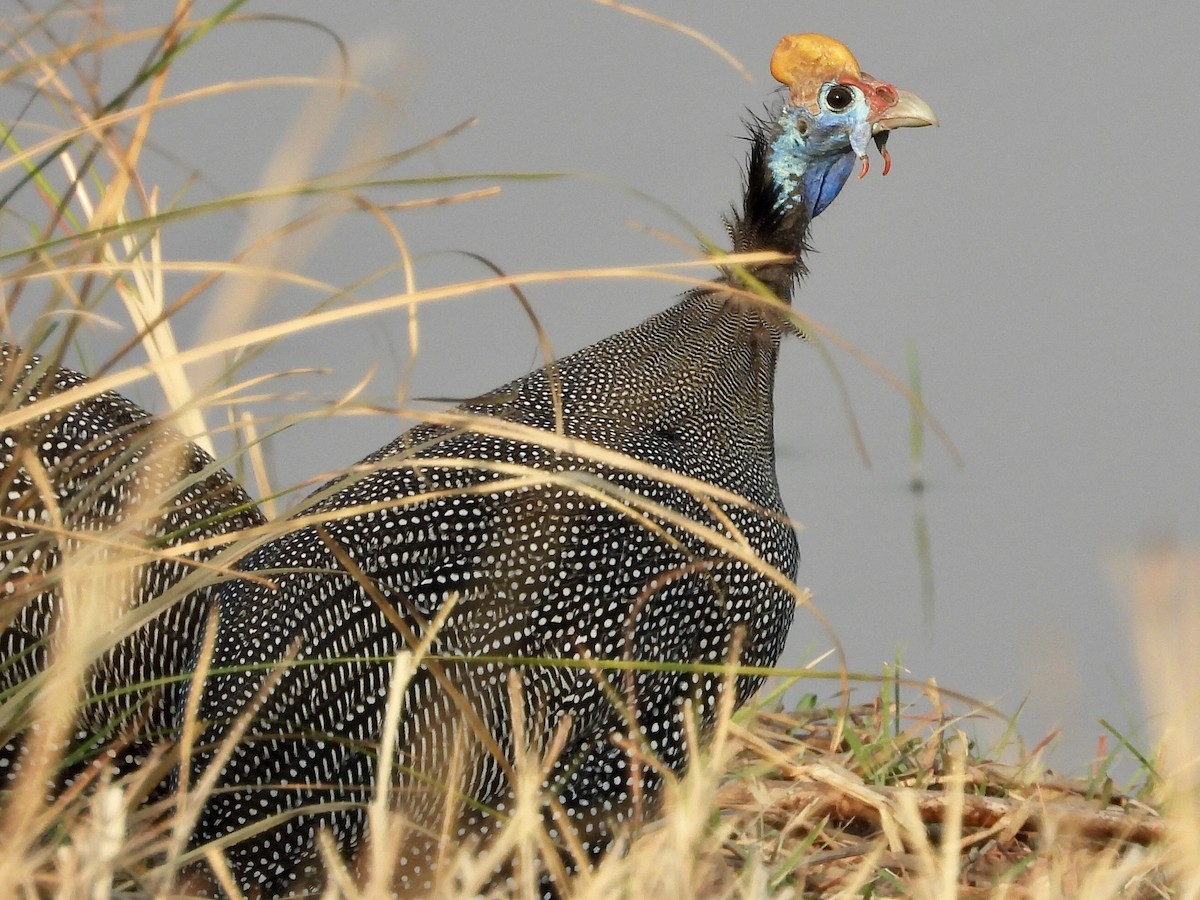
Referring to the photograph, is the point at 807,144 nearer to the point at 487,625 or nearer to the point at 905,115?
the point at 905,115

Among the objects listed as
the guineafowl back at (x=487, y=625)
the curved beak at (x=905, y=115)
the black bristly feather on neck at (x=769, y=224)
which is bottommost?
the guineafowl back at (x=487, y=625)

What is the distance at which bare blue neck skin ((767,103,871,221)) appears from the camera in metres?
3.89

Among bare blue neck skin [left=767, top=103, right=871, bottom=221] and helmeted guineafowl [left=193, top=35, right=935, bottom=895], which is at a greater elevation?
bare blue neck skin [left=767, top=103, right=871, bottom=221]

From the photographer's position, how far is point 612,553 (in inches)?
112

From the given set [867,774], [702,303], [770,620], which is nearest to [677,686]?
[770,620]

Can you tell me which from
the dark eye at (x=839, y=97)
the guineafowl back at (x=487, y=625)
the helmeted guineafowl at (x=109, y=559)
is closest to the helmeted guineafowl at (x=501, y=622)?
the guineafowl back at (x=487, y=625)

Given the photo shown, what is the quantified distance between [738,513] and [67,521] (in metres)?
1.46

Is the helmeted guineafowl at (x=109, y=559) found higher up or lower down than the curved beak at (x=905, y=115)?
lower down

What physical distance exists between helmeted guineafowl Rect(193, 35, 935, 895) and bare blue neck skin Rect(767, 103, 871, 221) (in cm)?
77

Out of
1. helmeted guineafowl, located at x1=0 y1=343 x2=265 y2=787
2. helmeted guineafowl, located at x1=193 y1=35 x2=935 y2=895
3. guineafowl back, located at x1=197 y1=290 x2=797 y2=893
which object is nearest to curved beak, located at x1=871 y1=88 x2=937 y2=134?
helmeted guineafowl, located at x1=193 y1=35 x2=935 y2=895

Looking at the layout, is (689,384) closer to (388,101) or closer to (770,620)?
(770,620)

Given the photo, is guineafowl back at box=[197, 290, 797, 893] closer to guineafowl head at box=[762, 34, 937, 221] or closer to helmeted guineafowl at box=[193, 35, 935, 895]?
helmeted guineafowl at box=[193, 35, 935, 895]

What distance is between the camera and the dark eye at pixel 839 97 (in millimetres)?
3930

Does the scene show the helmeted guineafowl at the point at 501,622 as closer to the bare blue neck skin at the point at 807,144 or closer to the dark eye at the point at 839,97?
the bare blue neck skin at the point at 807,144
